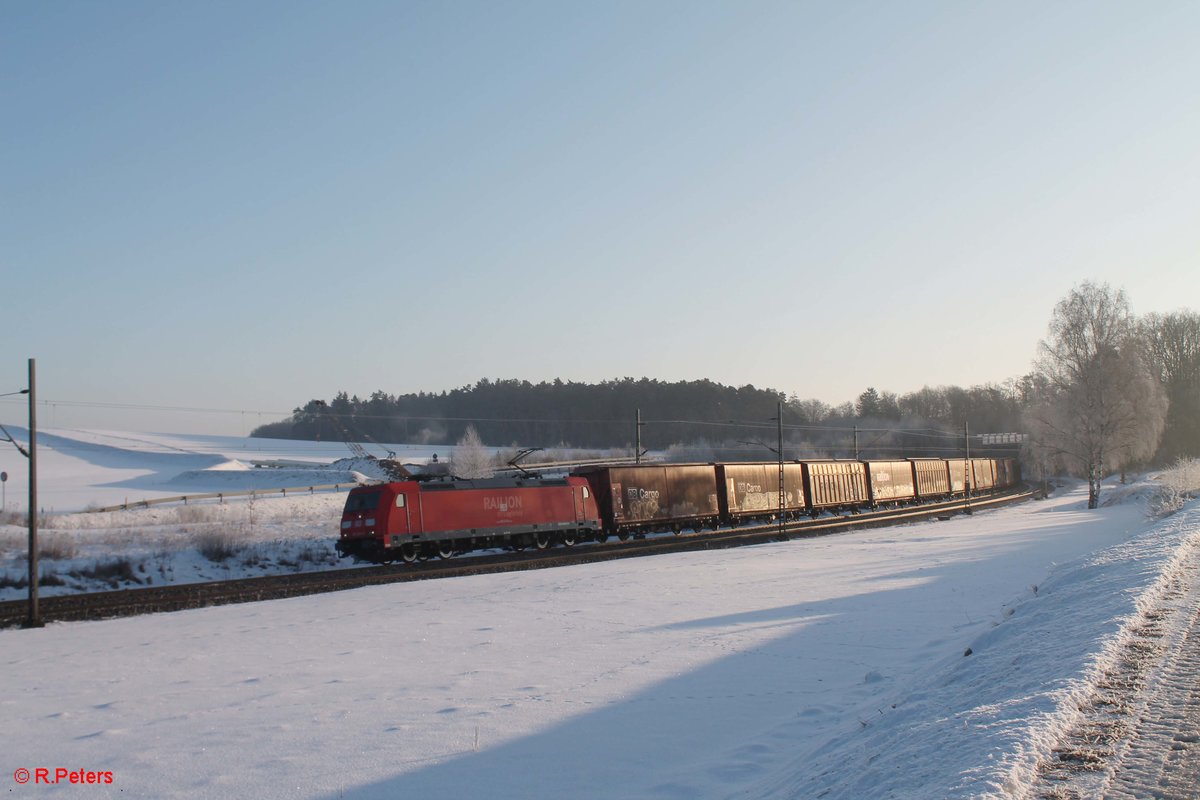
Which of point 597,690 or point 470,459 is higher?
point 470,459

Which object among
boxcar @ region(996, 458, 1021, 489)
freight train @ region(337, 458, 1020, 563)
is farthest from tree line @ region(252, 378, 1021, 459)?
freight train @ region(337, 458, 1020, 563)

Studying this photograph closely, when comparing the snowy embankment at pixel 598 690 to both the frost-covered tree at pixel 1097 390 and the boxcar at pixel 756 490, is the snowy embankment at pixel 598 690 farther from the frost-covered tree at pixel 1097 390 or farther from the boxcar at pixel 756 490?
the frost-covered tree at pixel 1097 390

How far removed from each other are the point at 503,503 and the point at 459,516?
2.10 meters

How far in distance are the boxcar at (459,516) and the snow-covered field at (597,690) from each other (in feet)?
30.3

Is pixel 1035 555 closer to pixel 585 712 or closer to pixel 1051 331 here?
pixel 585 712

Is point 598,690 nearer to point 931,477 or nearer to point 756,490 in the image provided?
point 756,490

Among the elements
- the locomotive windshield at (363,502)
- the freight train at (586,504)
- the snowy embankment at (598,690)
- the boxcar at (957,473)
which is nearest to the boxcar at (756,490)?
the freight train at (586,504)

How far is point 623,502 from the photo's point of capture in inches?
1437

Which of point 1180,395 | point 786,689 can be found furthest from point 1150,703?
point 1180,395

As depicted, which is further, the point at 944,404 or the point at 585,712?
the point at 944,404

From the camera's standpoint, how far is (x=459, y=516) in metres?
30.4

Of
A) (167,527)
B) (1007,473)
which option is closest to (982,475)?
(1007,473)

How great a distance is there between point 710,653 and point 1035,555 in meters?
16.0

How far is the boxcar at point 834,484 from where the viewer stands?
151ft
